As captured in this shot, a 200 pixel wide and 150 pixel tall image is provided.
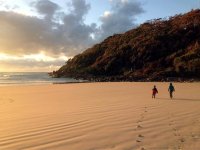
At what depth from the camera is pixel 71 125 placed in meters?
10.0

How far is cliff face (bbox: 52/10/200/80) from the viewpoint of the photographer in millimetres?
57188

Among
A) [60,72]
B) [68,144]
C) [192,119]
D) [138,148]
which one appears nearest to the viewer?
[138,148]

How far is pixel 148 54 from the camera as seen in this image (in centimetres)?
6819

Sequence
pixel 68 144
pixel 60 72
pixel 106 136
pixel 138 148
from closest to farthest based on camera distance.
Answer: pixel 138 148
pixel 68 144
pixel 106 136
pixel 60 72

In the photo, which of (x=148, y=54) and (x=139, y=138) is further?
(x=148, y=54)

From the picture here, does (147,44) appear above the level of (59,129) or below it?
above

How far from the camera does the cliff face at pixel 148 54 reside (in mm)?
57188

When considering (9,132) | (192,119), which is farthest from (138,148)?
(192,119)

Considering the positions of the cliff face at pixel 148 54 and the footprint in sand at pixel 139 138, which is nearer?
the footprint in sand at pixel 139 138

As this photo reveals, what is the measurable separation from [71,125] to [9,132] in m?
1.83

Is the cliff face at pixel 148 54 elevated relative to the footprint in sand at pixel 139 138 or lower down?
elevated

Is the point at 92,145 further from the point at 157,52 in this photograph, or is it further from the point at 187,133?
the point at 157,52

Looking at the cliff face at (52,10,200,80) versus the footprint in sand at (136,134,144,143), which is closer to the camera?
the footprint in sand at (136,134,144,143)

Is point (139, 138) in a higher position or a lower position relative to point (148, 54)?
lower
